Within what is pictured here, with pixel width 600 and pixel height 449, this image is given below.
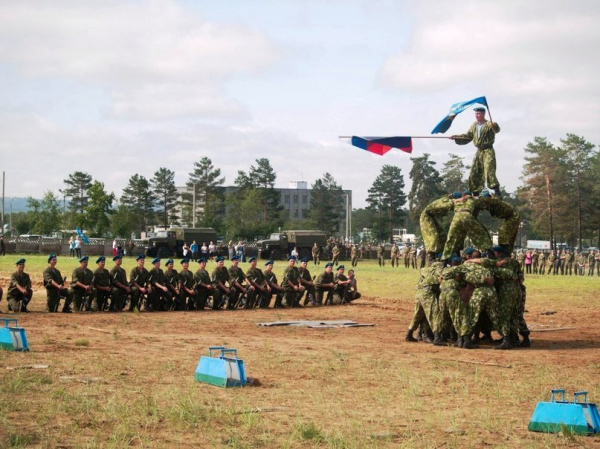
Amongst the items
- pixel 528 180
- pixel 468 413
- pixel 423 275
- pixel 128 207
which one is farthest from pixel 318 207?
pixel 468 413

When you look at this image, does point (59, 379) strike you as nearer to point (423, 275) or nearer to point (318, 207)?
point (423, 275)

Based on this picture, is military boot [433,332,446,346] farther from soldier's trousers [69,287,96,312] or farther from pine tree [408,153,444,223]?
pine tree [408,153,444,223]

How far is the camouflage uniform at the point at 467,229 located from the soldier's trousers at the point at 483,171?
0.95 meters

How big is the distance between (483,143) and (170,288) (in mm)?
10360

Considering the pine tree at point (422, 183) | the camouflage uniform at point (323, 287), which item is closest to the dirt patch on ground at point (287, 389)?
the camouflage uniform at point (323, 287)

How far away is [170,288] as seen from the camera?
78.0 feet

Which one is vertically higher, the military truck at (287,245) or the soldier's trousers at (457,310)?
the military truck at (287,245)

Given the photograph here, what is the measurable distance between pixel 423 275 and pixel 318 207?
9685cm

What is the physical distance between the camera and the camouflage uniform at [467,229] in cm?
1619

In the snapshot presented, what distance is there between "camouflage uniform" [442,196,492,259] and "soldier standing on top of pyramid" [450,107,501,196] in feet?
3.30

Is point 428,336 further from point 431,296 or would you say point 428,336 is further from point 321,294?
point 321,294

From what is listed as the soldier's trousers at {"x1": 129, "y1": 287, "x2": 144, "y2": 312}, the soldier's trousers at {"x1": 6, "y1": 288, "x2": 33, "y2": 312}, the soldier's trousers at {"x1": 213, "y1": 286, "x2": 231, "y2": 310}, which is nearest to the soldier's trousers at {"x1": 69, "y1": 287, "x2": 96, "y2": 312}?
the soldier's trousers at {"x1": 129, "y1": 287, "x2": 144, "y2": 312}

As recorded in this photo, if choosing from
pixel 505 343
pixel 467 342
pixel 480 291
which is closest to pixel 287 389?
pixel 467 342

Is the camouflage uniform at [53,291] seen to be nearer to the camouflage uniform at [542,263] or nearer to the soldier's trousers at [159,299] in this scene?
the soldier's trousers at [159,299]
